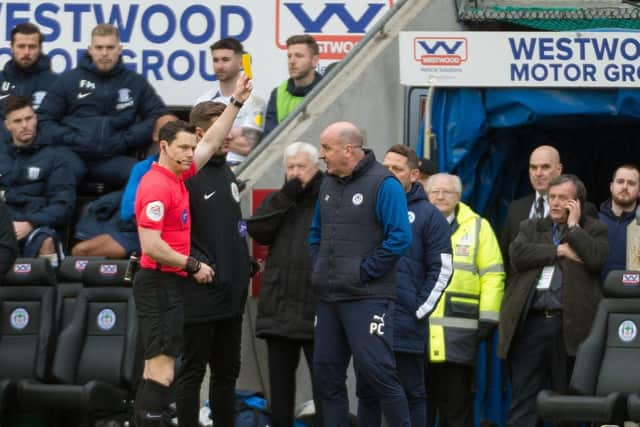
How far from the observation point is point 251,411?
11688mm

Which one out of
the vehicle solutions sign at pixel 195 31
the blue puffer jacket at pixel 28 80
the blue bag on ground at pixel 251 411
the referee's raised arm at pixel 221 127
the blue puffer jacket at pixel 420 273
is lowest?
A: the blue bag on ground at pixel 251 411

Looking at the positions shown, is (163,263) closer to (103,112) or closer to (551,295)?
(551,295)

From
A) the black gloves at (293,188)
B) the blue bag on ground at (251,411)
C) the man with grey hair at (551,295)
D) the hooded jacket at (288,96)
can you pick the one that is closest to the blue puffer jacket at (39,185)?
the hooded jacket at (288,96)

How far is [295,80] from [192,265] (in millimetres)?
3614

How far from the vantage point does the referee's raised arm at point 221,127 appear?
10227mm

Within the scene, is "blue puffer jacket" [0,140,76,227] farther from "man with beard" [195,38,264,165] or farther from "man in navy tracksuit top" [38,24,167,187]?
"man with beard" [195,38,264,165]

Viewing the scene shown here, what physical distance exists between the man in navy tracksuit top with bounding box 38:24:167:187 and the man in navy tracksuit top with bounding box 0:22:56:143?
9.0 inches

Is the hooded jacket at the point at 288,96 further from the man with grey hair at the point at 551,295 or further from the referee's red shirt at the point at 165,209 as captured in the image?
the referee's red shirt at the point at 165,209

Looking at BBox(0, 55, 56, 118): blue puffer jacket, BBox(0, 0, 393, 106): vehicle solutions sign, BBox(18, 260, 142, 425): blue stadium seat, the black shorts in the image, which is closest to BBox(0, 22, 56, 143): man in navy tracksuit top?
BBox(0, 55, 56, 118): blue puffer jacket

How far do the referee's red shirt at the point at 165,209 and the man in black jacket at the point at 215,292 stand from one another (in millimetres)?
273

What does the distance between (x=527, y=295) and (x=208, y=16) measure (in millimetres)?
4442

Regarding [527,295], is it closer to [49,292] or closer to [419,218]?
[419,218]

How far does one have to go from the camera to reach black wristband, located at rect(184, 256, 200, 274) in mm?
10000

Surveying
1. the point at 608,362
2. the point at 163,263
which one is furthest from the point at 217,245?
the point at 608,362
